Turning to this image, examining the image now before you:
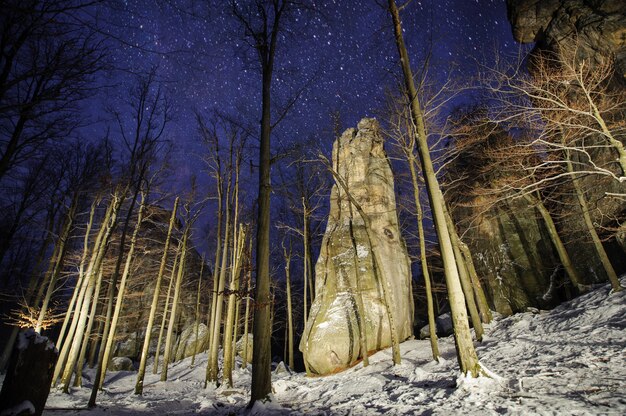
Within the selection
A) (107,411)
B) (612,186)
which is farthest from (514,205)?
(107,411)

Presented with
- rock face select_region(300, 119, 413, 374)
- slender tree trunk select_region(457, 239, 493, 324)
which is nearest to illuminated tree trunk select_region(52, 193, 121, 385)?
rock face select_region(300, 119, 413, 374)

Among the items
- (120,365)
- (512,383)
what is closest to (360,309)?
(512,383)

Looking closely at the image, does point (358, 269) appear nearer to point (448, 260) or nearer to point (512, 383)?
point (448, 260)

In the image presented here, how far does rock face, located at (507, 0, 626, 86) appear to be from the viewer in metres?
15.3

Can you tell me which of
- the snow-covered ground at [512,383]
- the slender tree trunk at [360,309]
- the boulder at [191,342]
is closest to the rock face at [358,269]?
the slender tree trunk at [360,309]

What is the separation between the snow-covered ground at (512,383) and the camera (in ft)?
12.7

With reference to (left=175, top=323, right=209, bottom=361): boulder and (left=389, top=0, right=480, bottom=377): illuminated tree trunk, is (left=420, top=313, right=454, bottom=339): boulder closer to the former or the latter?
(left=389, top=0, right=480, bottom=377): illuminated tree trunk

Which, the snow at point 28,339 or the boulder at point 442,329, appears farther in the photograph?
the boulder at point 442,329

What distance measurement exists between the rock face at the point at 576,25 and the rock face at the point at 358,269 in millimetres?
11975

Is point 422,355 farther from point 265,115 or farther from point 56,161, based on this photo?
point 56,161

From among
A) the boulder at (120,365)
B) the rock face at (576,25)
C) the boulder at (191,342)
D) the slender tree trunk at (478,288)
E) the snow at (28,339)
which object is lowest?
the boulder at (120,365)

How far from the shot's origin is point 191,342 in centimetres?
2841

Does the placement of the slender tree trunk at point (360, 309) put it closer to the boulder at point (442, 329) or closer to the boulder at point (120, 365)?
the boulder at point (442, 329)

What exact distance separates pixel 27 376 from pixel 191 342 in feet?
94.2
